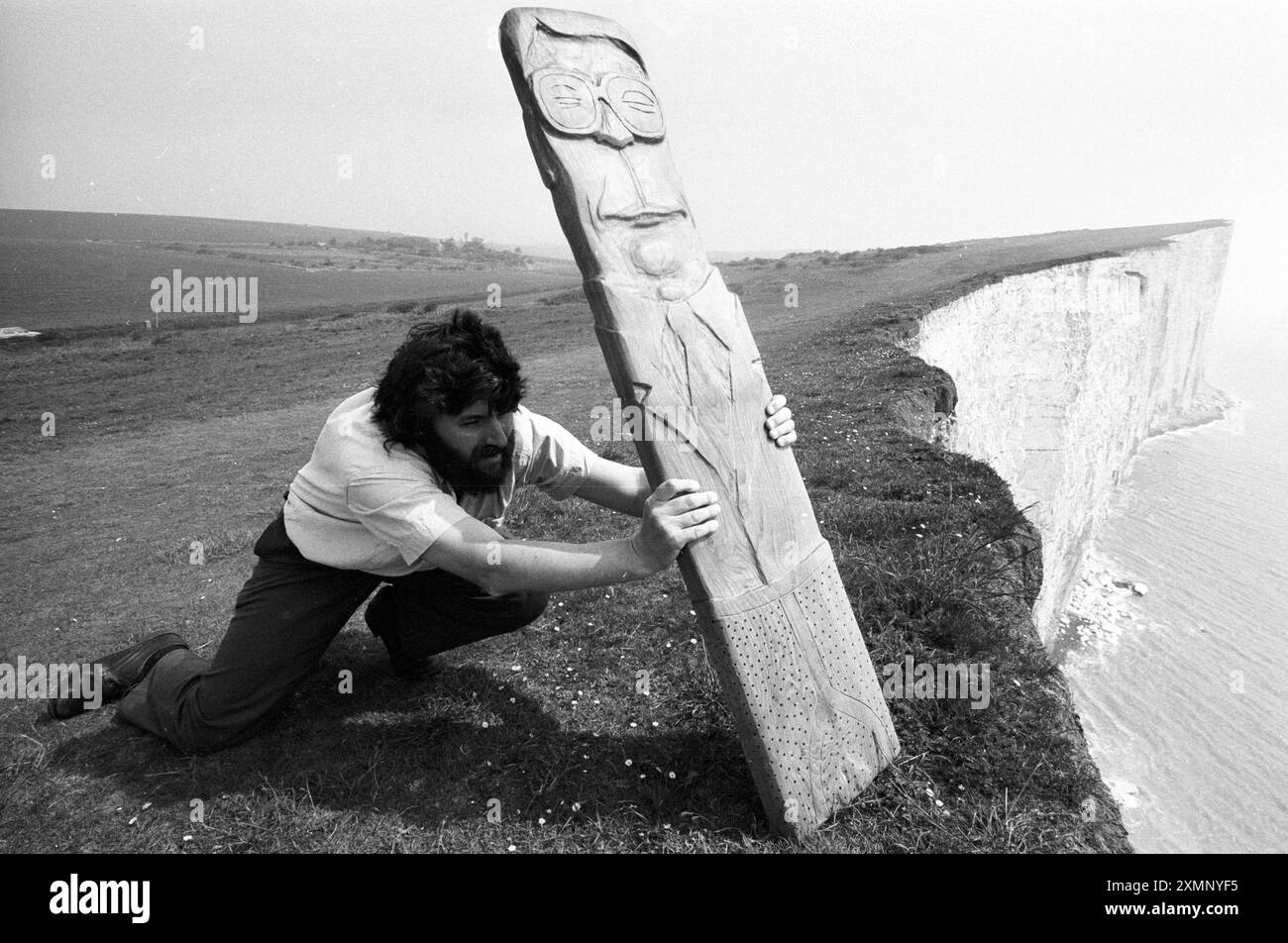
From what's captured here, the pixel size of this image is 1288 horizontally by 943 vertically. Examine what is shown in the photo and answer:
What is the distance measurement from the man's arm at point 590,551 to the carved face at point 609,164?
32.7 inches

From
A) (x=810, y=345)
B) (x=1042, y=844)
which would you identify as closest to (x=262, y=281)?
(x=810, y=345)

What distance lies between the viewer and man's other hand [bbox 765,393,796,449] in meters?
3.01

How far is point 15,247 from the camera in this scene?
199 feet

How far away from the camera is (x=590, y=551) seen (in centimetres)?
274

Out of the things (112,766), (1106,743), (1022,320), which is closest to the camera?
(112,766)

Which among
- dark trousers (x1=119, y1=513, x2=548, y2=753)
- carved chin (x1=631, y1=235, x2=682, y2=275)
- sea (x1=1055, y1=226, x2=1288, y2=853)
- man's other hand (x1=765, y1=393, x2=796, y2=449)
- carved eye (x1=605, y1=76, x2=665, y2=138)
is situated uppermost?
carved eye (x1=605, y1=76, x2=665, y2=138)

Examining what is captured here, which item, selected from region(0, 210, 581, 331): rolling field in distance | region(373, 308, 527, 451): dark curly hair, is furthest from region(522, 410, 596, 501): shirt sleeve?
region(0, 210, 581, 331): rolling field in distance

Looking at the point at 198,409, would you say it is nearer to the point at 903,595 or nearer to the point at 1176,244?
the point at 903,595

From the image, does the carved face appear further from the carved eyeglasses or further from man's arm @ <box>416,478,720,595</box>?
man's arm @ <box>416,478,720,595</box>

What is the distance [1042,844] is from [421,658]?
2.98m

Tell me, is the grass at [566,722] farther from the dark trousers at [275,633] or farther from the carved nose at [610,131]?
the carved nose at [610,131]

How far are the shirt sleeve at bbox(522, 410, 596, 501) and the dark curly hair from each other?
1.10 ft

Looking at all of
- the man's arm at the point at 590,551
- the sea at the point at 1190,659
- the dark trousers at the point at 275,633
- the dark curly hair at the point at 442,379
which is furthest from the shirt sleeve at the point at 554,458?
the sea at the point at 1190,659

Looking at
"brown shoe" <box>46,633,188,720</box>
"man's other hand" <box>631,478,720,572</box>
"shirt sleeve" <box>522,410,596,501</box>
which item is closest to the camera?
"man's other hand" <box>631,478,720,572</box>
